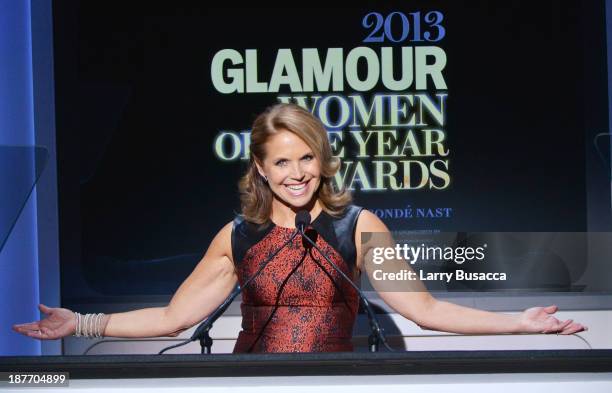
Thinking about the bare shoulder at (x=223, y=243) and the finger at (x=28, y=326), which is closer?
the finger at (x=28, y=326)

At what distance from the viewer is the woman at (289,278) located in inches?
120

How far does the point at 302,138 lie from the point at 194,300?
593 millimetres

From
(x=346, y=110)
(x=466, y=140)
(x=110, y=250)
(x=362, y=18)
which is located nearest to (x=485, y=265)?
(x=466, y=140)

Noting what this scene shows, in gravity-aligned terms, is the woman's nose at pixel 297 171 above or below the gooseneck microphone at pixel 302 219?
above

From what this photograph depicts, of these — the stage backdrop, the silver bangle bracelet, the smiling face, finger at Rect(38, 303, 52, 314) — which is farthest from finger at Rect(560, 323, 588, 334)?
finger at Rect(38, 303, 52, 314)

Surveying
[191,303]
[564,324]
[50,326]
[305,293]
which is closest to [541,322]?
[564,324]

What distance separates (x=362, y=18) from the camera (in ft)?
10.1

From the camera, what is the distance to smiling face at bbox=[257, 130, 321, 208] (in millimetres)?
3055

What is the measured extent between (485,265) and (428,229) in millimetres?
207

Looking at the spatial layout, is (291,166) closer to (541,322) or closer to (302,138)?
(302,138)

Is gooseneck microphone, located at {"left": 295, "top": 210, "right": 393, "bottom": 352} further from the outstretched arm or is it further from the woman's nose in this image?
the outstretched arm

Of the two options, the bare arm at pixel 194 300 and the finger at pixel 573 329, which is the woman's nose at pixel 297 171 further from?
the finger at pixel 573 329

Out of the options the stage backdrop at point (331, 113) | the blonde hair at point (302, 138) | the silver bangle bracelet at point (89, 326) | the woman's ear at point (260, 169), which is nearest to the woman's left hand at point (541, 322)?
the stage backdrop at point (331, 113)

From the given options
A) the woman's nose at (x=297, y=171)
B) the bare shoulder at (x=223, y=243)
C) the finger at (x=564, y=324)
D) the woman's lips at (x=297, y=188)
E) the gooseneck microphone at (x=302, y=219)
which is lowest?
the finger at (x=564, y=324)
